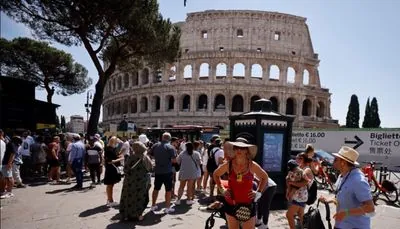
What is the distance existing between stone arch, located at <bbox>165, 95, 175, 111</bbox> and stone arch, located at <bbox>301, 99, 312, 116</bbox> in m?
18.9

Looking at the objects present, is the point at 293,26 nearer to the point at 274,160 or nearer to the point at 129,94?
the point at 129,94

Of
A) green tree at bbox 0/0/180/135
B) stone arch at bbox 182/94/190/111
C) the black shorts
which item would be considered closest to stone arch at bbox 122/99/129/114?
stone arch at bbox 182/94/190/111

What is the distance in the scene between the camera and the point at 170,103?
Result: 158ft

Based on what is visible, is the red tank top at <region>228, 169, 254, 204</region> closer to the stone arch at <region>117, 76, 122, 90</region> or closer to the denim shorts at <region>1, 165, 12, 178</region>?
the denim shorts at <region>1, 165, 12, 178</region>

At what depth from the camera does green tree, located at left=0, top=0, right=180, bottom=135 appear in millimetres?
15016

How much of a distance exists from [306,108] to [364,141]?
30.1m

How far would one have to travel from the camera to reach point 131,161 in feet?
20.6

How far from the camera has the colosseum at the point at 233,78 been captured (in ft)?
140

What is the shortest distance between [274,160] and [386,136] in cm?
1208

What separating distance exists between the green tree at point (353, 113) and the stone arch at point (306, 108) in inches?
381

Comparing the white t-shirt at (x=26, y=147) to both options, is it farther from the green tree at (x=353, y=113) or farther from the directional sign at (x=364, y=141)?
the green tree at (x=353, y=113)

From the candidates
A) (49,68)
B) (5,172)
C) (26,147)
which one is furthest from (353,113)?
(5,172)

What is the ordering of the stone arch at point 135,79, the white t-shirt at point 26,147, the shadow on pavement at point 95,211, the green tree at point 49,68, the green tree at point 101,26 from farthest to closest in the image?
the stone arch at point 135,79, the green tree at point 49,68, the green tree at point 101,26, the white t-shirt at point 26,147, the shadow on pavement at point 95,211

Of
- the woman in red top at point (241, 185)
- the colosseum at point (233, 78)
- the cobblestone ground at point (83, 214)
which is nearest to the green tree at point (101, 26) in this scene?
the cobblestone ground at point (83, 214)
